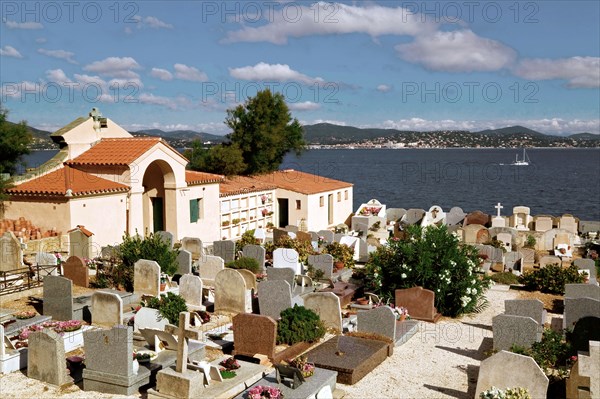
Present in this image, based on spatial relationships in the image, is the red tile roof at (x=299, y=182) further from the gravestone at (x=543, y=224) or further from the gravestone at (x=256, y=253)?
the gravestone at (x=256, y=253)

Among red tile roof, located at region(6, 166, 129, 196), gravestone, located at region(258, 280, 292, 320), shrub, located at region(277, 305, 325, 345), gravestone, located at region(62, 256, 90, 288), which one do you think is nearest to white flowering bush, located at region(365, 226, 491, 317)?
gravestone, located at region(258, 280, 292, 320)

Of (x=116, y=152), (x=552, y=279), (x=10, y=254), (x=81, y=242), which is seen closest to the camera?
(x=10, y=254)

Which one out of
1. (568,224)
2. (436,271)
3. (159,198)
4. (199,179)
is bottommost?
(568,224)

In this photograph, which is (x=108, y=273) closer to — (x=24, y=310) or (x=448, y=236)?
(x=24, y=310)

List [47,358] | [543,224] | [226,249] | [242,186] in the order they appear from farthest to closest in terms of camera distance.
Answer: [543,224]
[242,186]
[226,249]
[47,358]

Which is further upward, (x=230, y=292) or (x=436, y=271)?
(x=436, y=271)

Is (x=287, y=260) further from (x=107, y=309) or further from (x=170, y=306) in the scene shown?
(x=107, y=309)

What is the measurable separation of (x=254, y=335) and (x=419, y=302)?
16.9 feet

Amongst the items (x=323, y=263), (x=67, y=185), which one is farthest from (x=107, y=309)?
(x=67, y=185)

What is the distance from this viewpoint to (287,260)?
19.5 m

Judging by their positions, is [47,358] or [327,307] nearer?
[47,358]

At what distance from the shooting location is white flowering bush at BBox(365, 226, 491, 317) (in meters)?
15.8

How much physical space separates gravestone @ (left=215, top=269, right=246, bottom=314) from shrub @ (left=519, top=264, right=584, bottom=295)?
941cm

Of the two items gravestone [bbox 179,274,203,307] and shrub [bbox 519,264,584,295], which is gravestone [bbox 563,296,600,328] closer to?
shrub [bbox 519,264,584,295]
